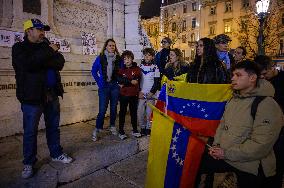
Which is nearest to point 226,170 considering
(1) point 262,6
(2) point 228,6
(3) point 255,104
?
(3) point 255,104

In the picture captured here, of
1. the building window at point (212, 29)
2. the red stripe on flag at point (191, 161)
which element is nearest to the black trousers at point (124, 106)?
the red stripe on flag at point (191, 161)

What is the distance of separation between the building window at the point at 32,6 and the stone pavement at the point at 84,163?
2563 millimetres

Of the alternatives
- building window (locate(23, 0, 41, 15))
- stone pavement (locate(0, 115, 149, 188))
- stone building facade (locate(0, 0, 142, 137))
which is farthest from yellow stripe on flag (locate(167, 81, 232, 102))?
building window (locate(23, 0, 41, 15))

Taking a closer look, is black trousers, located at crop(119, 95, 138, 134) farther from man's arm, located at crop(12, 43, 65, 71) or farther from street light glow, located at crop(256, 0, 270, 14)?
street light glow, located at crop(256, 0, 270, 14)

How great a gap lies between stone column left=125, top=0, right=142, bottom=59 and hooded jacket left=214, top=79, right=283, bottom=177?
5382 mm

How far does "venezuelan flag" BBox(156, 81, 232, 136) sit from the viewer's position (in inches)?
130

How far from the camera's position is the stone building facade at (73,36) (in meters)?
4.98

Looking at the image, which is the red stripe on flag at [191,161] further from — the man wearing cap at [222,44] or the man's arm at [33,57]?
the man wearing cap at [222,44]

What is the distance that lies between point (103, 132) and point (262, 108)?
379cm

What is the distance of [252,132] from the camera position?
242cm

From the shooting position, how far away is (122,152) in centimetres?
475

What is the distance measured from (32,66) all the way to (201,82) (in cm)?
224

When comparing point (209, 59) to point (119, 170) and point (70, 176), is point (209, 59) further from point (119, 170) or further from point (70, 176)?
point (70, 176)

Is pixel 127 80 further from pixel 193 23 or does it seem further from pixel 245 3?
pixel 193 23
